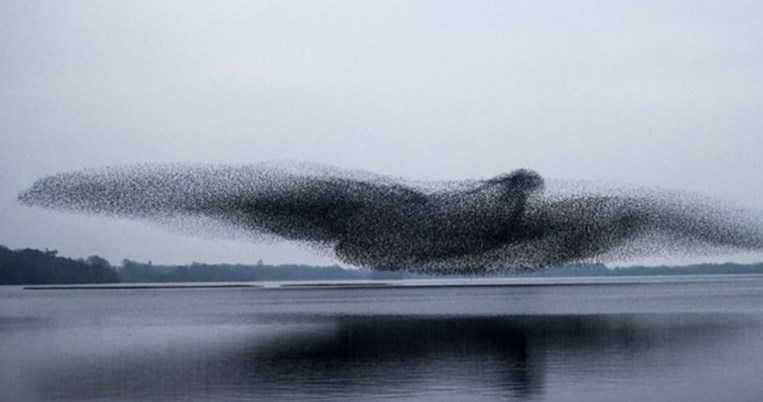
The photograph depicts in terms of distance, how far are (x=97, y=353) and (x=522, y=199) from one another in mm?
26554

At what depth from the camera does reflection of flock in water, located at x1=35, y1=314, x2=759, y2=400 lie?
13.8 metres

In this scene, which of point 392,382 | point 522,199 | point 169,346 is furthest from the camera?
point 522,199

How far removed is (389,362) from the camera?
16.9 m

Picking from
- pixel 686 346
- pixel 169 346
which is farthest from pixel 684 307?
pixel 169 346

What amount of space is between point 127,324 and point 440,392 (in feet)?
57.1

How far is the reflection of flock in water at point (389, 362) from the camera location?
1382cm

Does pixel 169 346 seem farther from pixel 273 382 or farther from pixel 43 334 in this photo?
pixel 273 382

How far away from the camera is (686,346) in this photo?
1900 centimetres

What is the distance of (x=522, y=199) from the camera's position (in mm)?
43688

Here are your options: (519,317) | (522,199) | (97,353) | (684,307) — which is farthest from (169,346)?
(522,199)

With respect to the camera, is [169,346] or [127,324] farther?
[127,324]

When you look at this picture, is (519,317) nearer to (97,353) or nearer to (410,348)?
(410,348)

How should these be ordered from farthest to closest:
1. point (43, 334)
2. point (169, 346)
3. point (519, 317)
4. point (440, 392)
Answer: point (519, 317)
point (43, 334)
point (169, 346)
point (440, 392)

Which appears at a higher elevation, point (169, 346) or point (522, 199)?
point (522, 199)
